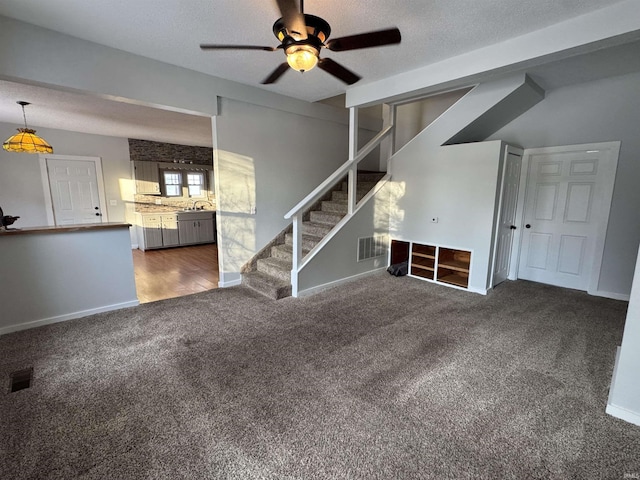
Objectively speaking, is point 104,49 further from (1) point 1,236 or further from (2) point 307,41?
(2) point 307,41

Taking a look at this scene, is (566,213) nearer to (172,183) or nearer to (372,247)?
(372,247)

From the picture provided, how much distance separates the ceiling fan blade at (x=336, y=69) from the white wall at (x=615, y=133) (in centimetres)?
338

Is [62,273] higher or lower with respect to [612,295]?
higher

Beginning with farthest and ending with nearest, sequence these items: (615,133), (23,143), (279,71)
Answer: (23,143) → (615,133) → (279,71)

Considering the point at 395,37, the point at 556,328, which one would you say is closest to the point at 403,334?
the point at 556,328

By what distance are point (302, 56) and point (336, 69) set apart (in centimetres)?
59

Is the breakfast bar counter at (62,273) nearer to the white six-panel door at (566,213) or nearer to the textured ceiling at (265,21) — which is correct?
the textured ceiling at (265,21)

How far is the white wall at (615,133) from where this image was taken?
359 cm

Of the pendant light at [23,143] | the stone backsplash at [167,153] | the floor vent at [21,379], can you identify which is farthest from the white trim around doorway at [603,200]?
the stone backsplash at [167,153]

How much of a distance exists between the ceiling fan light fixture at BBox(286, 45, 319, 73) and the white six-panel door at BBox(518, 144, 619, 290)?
398cm

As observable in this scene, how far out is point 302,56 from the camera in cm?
197

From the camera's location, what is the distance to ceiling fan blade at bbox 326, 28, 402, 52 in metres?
1.90

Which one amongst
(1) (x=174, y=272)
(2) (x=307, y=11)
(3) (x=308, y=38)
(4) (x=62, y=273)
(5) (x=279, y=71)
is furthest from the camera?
(1) (x=174, y=272)

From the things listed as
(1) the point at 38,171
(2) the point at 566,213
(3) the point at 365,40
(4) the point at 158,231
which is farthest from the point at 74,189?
(2) the point at 566,213
